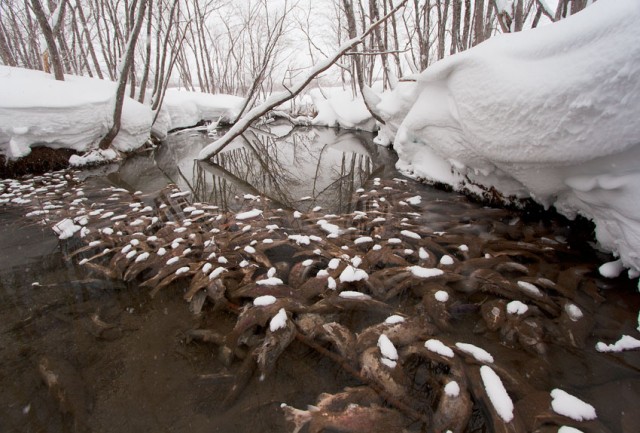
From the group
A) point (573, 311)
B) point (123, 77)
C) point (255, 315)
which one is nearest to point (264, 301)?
point (255, 315)

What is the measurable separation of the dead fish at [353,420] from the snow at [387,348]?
23cm

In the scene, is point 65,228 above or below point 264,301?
below

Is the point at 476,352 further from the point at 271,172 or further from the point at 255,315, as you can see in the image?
the point at 271,172

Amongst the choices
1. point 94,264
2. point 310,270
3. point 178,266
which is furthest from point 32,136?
point 310,270

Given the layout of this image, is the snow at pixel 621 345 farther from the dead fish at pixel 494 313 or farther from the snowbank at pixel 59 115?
the snowbank at pixel 59 115

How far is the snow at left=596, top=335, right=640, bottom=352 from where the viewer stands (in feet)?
4.60

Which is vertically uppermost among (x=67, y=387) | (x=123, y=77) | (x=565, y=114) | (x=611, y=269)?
(x=123, y=77)

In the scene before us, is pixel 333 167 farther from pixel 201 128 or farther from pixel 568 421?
pixel 201 128

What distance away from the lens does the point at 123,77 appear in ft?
19.1

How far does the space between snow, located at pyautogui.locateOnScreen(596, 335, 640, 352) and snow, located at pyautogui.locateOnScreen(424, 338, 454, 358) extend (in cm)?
77

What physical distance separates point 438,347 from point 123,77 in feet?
23.6

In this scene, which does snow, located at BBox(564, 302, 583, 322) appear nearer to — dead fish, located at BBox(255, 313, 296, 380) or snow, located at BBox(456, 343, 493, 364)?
snow, located at BBox(456, 343, 493, 364)

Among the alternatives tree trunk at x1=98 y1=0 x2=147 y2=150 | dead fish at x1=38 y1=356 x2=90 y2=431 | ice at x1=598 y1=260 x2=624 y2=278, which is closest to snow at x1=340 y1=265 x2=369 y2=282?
dead fish at x1=38 y1=356 x2=90 y2=431

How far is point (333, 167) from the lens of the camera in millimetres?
5820
